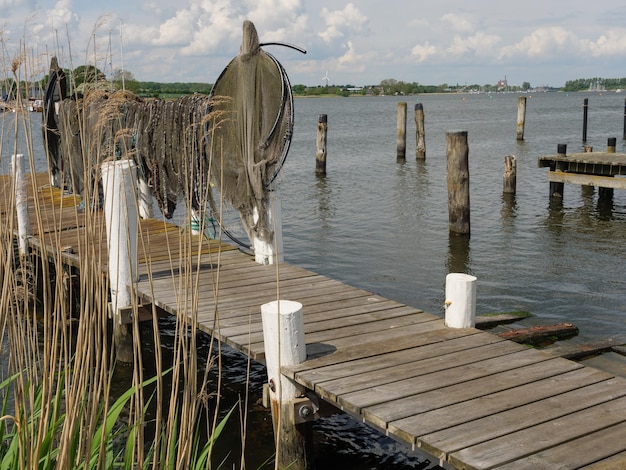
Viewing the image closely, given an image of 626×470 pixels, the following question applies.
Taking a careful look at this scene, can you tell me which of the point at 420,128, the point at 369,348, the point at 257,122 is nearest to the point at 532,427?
the point at 369,348

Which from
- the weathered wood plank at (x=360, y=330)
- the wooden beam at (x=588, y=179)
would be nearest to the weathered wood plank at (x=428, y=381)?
the weathered wood plank at (x=360, y=330)

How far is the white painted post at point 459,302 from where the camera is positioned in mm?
6449

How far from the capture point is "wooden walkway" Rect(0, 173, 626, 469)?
14.3 ft

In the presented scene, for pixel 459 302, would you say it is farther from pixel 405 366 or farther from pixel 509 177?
pixel 509 177

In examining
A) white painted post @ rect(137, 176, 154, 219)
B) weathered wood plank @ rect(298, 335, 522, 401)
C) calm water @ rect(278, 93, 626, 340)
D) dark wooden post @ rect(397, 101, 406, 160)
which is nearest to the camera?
weathered wood plank @ rect(298, 335, 522, 401)

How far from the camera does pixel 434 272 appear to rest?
13.9 metres

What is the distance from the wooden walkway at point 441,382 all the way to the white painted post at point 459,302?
0.11m

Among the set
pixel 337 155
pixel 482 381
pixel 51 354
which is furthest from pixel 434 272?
pixel 337 155

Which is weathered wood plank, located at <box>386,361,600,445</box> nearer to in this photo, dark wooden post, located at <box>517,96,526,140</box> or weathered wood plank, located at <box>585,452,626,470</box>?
weathered wood plank, located at <box>585,452,626,470</box>

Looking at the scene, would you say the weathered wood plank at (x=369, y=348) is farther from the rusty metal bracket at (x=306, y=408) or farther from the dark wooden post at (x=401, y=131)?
the dark wooden post at (x=401, y=131)

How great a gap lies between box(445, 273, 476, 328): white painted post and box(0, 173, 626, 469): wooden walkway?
11cm

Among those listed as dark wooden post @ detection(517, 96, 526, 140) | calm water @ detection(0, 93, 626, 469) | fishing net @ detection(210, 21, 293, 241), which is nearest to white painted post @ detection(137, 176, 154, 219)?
calm water @ detection(0, 93, 626, 469)

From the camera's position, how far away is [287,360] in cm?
568

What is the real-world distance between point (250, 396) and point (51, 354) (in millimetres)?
4907
